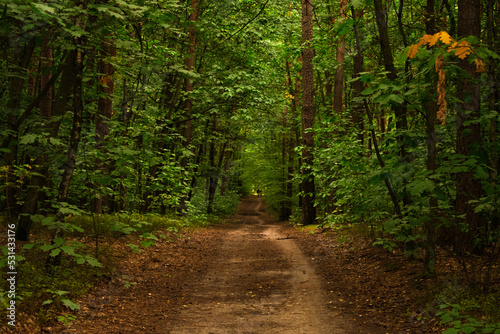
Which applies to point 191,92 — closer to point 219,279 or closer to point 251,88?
point 251,88

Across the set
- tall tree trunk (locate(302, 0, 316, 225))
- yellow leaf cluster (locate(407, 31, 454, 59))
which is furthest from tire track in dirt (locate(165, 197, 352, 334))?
tall tree trunk (locate(302, 0, 316, 225))

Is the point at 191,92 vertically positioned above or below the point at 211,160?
above

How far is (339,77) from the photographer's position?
17.8 m

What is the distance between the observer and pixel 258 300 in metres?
7.01

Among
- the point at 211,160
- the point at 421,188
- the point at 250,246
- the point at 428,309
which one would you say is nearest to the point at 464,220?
the point at 428,309

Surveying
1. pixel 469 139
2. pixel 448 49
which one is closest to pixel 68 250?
pixel 448 49

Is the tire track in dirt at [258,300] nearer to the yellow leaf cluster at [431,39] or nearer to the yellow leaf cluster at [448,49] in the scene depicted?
the yellow leaf cluster at [448,49]

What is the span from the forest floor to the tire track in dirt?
2 cm

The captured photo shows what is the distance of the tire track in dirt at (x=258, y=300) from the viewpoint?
561 centimetres

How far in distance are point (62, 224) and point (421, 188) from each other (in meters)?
4.90

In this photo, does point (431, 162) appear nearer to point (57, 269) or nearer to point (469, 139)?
point (469, 139)

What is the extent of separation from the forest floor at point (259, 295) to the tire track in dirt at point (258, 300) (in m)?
0.02

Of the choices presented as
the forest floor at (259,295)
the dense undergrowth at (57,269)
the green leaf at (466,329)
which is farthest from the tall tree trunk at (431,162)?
the dense undergrowth at (57,269)

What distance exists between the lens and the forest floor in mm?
5574
